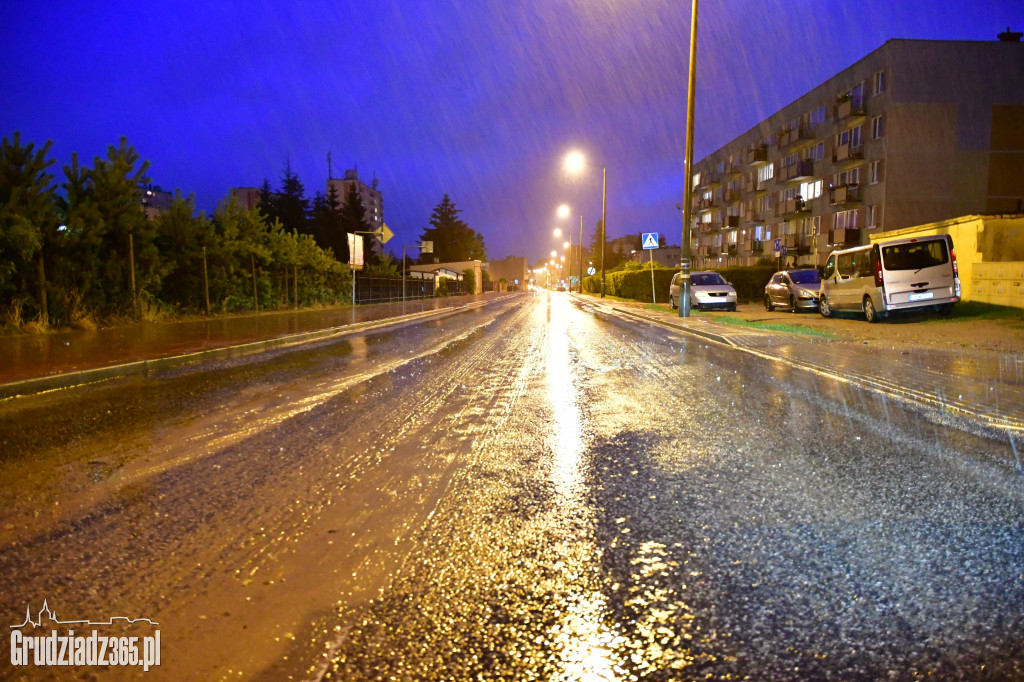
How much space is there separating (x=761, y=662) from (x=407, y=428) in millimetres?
4294

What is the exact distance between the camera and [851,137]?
4378 centimetres

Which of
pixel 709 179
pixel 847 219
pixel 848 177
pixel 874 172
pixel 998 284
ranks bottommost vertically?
pixel 998 284

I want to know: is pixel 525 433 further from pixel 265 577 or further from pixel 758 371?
pixel 758 371

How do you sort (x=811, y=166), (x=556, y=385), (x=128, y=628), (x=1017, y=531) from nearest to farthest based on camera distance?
(x=128, y=628)
(x=1017, y=531)
(x=556, y=385)
(x=811, y=166)

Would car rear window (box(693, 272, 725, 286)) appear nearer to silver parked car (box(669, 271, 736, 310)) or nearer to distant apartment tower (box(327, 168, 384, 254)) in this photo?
silver parked car (box(669, 271, 736, 310))

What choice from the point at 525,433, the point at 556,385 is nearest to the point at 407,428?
the point at 525,433

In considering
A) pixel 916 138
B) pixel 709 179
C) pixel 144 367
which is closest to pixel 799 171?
pixel 916 138

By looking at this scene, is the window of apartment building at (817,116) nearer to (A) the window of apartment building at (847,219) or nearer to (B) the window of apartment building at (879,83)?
(B) the window of apartment building at (879,83)

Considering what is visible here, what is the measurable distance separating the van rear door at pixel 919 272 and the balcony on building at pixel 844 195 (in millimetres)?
29317

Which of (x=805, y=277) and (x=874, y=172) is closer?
(x=805, y=277)

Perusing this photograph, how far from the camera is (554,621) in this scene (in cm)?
269

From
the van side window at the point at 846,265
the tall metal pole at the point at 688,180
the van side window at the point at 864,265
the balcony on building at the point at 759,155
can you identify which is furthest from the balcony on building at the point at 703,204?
the van side window at the point at 864,265

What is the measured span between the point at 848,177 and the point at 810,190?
20.2 feet

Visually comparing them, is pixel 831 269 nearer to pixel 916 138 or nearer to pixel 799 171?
pixel 916 138
